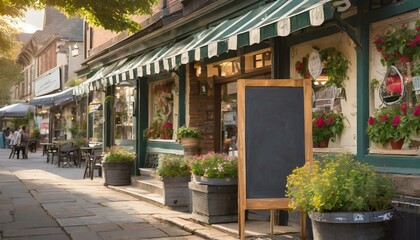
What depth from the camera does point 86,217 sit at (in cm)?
859

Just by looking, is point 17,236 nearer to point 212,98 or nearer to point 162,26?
point 212,98

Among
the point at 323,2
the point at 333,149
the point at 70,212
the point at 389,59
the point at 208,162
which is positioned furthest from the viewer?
the point at 70,212

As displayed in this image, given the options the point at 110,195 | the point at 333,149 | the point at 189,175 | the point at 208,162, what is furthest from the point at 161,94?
the point at 333,149

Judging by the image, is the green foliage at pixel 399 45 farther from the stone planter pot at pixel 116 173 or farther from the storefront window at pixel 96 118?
the storefront window at pixel 96 118

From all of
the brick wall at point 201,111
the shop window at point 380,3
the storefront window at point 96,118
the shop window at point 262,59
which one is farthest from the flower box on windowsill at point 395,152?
the storefront window at point 96,118

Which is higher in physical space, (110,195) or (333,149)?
(333,149)

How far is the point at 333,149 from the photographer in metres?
6.82

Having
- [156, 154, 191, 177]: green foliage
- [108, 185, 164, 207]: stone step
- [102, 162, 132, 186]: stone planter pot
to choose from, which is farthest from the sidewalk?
[156, 154, 191, 177]: green foliage

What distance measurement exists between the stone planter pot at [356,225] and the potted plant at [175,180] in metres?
4.75

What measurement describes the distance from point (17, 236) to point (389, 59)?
5.47 m

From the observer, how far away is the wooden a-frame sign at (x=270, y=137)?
613 centimetres

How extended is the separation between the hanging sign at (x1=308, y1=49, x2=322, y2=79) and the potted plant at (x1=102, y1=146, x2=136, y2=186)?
6.57 meters

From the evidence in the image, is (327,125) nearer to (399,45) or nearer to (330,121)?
(330,121)

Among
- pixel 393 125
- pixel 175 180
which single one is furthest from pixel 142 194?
pixel 393 125
